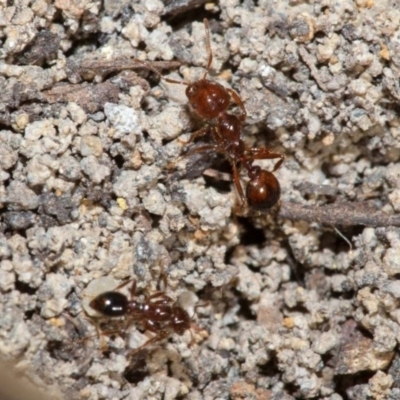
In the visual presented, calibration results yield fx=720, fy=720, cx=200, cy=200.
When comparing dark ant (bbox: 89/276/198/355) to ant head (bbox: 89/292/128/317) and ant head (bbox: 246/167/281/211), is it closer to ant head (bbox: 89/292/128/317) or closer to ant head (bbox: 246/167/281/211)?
ant head (bbox: 89/292/128/317)

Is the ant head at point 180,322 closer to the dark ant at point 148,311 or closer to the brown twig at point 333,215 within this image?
the dark ant at point 148,311

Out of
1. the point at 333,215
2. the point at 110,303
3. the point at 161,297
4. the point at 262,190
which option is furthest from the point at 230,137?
the point at 110,303

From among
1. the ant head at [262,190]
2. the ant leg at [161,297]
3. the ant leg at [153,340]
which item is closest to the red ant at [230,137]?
the ant head at [262,190]

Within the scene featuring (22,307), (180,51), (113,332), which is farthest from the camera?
(180,51)

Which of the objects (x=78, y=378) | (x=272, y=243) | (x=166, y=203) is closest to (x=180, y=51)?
(x=166, y=203)

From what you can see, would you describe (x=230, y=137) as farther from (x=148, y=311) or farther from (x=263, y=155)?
(x=148, y=311)

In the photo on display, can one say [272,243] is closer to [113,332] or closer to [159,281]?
[159,281]
